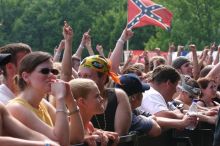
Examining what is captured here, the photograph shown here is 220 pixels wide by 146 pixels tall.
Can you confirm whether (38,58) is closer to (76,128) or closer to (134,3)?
(76,128)

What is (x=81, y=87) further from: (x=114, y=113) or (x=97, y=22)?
(x=97, y=22)

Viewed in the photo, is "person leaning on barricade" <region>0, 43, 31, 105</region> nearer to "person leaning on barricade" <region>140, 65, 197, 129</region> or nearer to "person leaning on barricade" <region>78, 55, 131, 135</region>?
"person leaning on barricade" <region>78, 55, 131, 135</region>

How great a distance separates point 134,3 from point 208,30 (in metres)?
44.1

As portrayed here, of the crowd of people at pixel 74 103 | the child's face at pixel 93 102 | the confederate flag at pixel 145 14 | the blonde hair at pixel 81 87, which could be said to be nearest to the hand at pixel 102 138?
the crowd of people at pixel 74 103

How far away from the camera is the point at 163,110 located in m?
8.86

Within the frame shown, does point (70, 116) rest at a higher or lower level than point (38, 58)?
lower

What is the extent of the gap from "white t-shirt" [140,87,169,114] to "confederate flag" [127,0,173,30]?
12699mm

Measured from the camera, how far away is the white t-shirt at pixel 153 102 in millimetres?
8898

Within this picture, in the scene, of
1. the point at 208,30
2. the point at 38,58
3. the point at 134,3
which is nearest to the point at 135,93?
the point at 38,58

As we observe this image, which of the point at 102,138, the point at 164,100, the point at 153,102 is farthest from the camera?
the point at 164,100

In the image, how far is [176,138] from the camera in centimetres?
901

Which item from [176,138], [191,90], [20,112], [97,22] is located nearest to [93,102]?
[20,112]

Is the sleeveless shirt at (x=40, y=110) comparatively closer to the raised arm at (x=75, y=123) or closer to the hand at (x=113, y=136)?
the raised arm at (x=75, y=123)

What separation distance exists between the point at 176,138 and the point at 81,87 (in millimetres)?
2519
